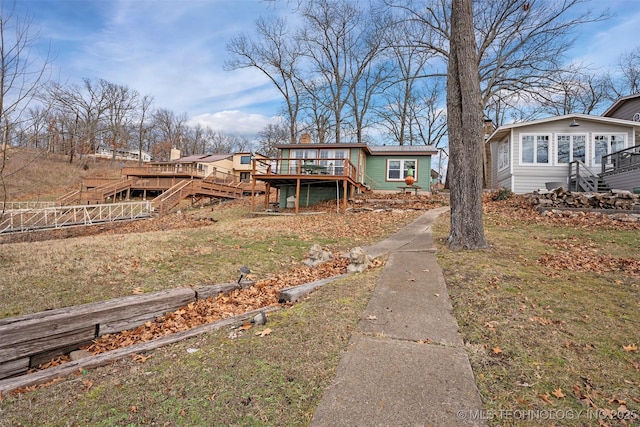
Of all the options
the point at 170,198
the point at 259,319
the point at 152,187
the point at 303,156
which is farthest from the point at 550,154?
Answer: the point at 152,187

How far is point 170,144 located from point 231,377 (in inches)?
2390

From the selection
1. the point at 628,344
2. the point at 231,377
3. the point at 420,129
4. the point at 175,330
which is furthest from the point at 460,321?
the point at 420,129

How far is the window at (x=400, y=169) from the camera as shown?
21016mm

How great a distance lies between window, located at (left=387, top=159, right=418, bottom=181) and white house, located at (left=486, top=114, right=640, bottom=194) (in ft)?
18.2

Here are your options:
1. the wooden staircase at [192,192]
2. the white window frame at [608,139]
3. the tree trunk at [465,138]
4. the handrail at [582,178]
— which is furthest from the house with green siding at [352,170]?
the tree trunk at [465,138]

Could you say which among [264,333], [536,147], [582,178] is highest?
[536,147]

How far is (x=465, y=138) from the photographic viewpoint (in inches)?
271

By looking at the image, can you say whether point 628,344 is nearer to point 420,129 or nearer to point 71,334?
point 71,334

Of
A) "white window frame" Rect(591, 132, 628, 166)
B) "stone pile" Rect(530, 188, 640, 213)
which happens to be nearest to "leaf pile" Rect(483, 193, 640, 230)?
"stone pile" Rect(530, 188, 640, 213)

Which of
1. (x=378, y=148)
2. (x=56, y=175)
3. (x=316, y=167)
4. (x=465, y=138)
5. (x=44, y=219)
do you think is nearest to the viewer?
(x=465, y=138)

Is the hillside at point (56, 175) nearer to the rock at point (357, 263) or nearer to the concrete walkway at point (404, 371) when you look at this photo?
the rock at point (357, 263)

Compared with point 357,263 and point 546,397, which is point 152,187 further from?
point 546,397

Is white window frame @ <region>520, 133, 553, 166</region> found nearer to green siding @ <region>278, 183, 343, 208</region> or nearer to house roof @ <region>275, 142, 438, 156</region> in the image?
house roof @ <region>275, 142, 438, 156</region>

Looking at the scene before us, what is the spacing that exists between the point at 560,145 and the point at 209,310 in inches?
766
